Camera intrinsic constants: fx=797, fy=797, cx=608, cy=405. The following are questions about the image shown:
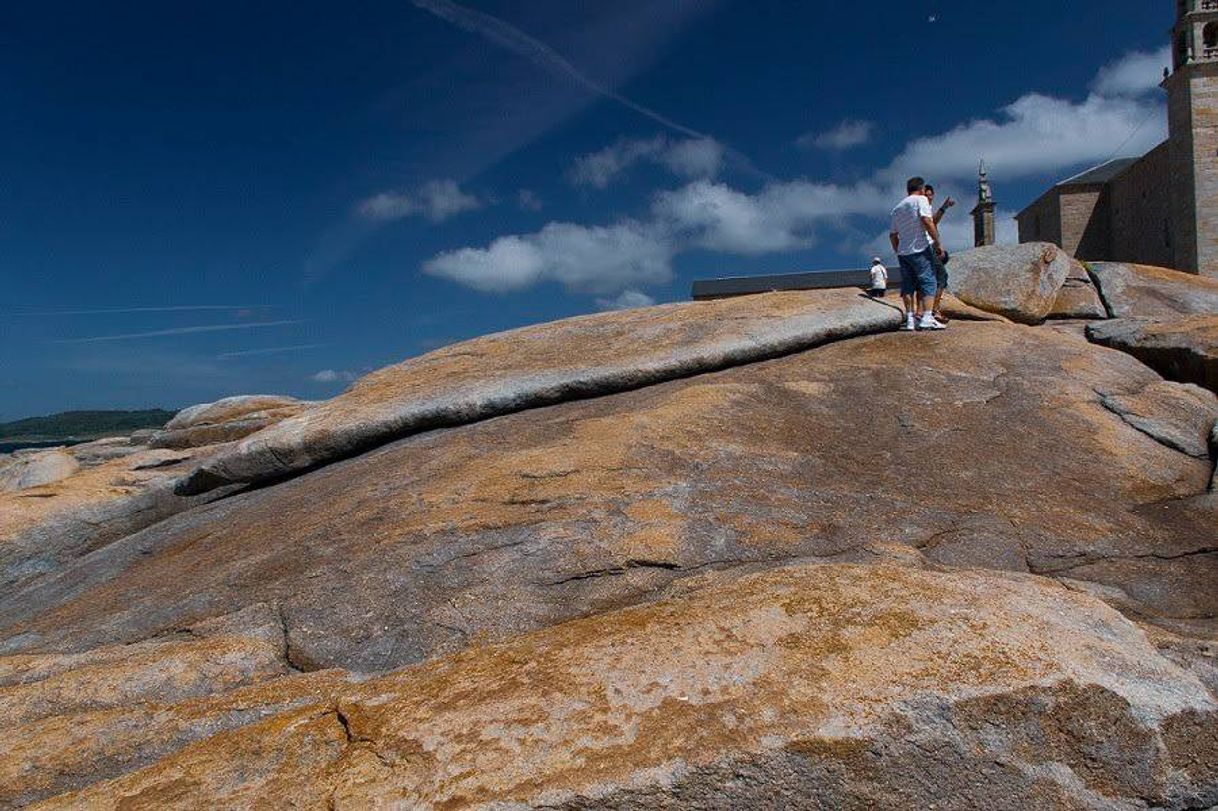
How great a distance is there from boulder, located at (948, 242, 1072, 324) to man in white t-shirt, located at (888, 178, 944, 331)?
1442 mm

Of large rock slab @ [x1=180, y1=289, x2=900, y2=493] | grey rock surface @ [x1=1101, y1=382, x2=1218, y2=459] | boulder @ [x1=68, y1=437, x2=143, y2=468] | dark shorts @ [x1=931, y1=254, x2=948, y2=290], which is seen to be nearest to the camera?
grey rock surface @ [x1=1101, y1=382, x2=1218, y2=459]

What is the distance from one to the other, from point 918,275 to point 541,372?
4849 millimetres

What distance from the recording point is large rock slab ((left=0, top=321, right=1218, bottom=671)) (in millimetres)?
4789

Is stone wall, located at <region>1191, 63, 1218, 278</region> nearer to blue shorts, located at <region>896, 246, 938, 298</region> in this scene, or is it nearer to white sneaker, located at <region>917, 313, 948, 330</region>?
blue shorts, located at <region>896, 246, 938, 298</region>

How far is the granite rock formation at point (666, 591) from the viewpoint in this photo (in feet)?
10.2

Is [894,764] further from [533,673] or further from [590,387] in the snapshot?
[590,387]

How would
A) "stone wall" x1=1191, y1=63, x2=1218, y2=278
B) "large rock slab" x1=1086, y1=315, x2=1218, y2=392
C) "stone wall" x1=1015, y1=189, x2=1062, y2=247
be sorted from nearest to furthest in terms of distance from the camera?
"large rock slab" x1=1086, y1=315, x2=1218, y2=392 → "stone wall" x1=1191, y1=63, x2=1218, y2=278 → "stone wall" x1=1015, y1=189, x2=1062, y2=247

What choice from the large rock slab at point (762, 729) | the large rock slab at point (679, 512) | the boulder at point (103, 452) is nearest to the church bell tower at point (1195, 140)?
the large rock slab at point (679, 512)

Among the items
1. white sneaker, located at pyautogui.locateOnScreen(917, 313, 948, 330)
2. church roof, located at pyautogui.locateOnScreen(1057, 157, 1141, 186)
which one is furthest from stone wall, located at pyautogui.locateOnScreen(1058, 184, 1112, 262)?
white sneaker, located at pyautogui.locateOnScreen(917, 313, 948, 330)

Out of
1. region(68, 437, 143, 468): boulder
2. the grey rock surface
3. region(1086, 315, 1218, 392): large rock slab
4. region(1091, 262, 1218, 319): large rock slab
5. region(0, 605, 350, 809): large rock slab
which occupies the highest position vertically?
region(1091, 262, 1218, 319): large rock slab

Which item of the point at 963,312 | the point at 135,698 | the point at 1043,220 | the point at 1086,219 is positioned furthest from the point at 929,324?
the point at 1043,220

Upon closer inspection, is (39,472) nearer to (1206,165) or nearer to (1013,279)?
(1013,279)

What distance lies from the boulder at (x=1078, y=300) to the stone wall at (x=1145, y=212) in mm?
40297

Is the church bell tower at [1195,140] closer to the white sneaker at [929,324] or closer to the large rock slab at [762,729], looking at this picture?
the white sneaker at [929,324]
